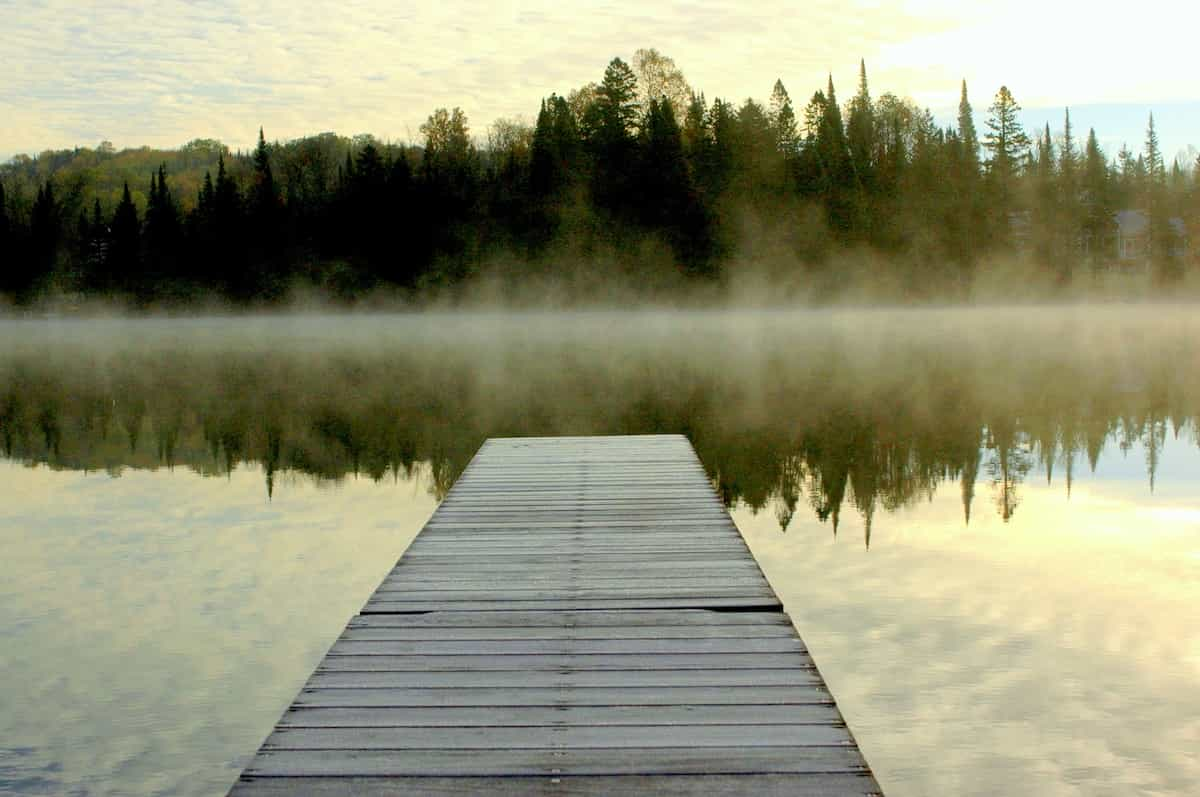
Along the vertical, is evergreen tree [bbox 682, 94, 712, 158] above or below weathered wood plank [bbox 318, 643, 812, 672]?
above

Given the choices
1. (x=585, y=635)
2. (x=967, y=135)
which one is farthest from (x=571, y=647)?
(x=967, y=135)

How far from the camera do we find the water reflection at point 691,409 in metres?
10.5

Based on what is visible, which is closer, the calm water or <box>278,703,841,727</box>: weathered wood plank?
<box>278,703,841,727</box>: weathered wood plank

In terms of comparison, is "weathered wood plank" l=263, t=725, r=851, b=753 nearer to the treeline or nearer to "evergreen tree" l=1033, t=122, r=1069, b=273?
the treeline

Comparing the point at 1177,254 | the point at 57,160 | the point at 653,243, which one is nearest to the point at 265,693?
the point at 653,243

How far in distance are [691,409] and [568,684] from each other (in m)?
11.8

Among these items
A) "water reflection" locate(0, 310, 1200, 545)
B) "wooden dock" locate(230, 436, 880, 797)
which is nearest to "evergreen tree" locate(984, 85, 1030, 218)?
"water reflection" locate(0, 310, 1200, 545)

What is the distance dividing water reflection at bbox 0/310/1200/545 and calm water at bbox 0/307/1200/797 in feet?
0.28

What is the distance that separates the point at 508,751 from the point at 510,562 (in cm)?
233

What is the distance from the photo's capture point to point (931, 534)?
7520 millimetres

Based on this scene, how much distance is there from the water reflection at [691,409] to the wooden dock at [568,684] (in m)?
2.93

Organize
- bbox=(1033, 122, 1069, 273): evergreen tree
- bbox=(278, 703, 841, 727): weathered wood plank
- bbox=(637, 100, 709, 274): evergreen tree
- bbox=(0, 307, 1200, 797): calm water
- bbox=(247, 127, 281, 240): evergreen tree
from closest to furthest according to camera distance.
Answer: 1. bbox=(278, 703, 841, 727): weathered wood plank
2. bbox=(0, 307, 1200, 797): calm water
3. bbox=(637, 100, 709, 274): evergreen tree
4. bbox=(247, 127, 281, 240): evergreen tree
5. bbox=(1033, 122, 1069, 273): evergreen tree

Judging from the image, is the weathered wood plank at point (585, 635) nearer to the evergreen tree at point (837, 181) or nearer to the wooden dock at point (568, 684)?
the wooden dock at point (568, 684)

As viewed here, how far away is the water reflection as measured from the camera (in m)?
10.5
